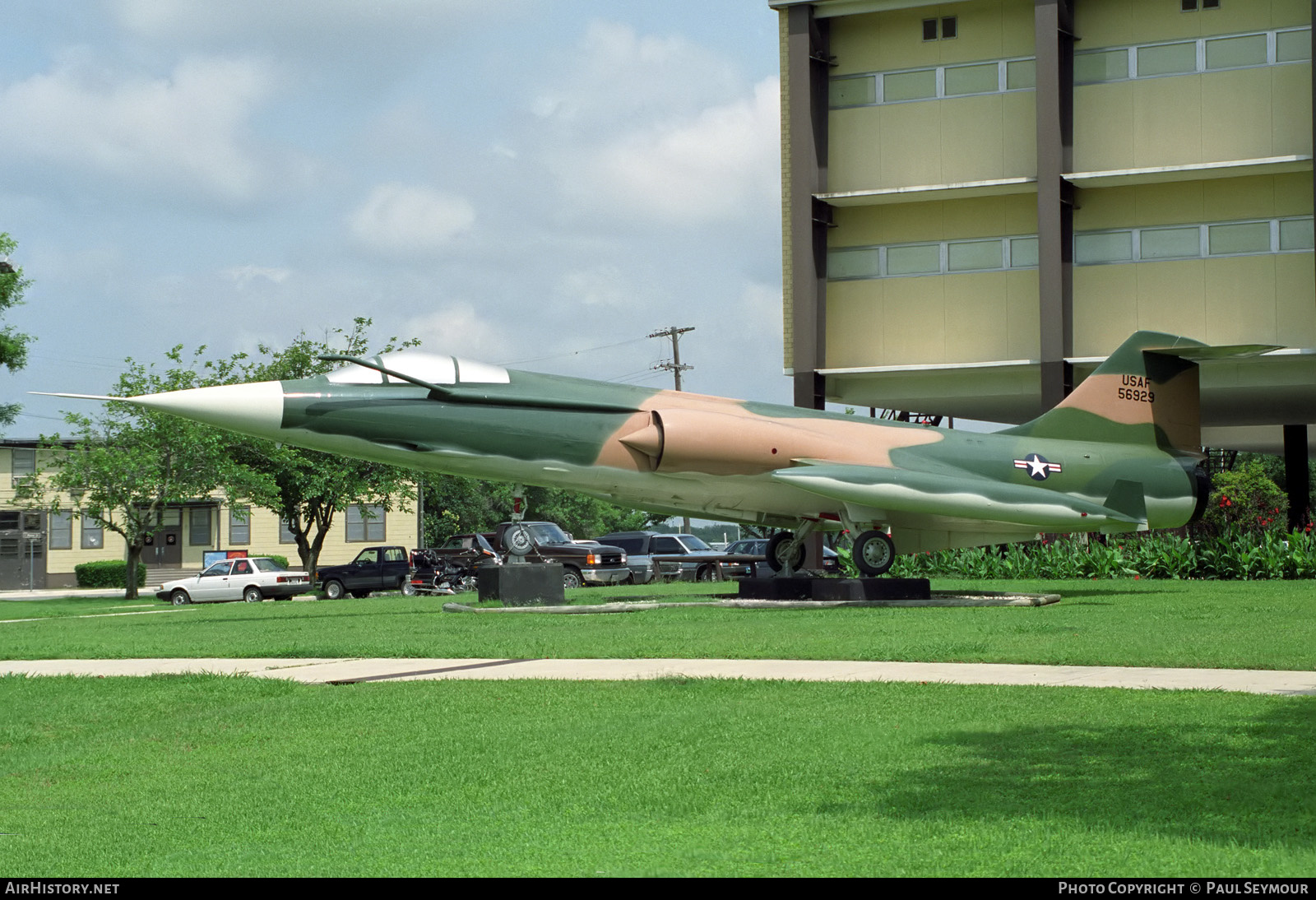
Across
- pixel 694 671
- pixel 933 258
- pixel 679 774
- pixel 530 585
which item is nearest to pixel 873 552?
pixel 530 585

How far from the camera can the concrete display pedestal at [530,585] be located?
21.4 metres

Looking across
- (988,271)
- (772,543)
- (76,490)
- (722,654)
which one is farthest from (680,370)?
(722,654)

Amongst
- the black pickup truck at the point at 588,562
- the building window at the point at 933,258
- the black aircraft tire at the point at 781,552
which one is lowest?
the black pickup truck at the point at 588,562

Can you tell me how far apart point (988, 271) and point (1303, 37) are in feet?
25.9

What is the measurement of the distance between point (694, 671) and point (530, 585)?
9.52 meters

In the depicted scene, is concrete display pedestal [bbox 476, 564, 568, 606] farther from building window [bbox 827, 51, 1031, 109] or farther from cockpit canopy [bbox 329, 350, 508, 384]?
building window [bbox 827, 51, 1031, 109]

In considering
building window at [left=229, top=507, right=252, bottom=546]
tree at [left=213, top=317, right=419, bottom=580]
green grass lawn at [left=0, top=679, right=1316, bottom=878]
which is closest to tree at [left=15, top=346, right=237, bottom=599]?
tree at [left=213, top=317, right=419, bottom=580]

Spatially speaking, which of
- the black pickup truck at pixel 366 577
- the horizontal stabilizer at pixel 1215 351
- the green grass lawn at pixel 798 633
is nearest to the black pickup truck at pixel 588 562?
the black pickup truck at pixel 366 577

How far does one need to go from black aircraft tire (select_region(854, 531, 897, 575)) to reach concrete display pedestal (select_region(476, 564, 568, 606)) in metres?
4.97

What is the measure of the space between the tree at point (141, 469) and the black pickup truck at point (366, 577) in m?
4.80

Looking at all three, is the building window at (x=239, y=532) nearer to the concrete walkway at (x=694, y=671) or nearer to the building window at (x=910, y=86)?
the building window at (x=910, y=86)

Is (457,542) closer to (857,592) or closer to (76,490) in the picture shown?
(76,490)

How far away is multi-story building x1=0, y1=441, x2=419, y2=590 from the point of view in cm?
6028

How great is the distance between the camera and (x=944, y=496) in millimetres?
20266
